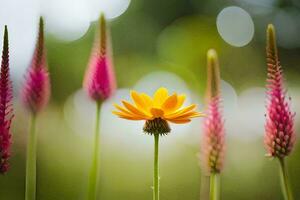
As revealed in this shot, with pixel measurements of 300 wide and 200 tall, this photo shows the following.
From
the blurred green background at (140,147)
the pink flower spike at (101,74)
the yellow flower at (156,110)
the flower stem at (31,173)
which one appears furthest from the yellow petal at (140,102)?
the blurred green background at (140,147)

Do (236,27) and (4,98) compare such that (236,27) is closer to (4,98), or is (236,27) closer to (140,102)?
(140,102)

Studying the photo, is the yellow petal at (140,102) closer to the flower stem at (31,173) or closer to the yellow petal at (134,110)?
the yellow petal at (134,110)

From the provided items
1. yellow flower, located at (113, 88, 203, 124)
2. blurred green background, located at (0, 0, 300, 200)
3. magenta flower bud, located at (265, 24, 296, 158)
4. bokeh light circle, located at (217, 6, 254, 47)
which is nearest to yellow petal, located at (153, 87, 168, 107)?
yellow flower, located at (113, 88, 203, 124)

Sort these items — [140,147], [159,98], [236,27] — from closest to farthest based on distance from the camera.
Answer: [159,98], [140,147], [236,27]

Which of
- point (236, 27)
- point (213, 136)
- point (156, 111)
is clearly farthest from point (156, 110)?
point (236, 27)

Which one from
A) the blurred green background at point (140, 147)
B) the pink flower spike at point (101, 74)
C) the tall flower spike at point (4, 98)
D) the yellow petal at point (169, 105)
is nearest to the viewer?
the tall flower spike at point (4, 98)

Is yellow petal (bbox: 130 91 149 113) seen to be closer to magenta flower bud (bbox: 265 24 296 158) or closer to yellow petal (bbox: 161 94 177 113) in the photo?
yellow petal (bbox: 161 94 177 113)
